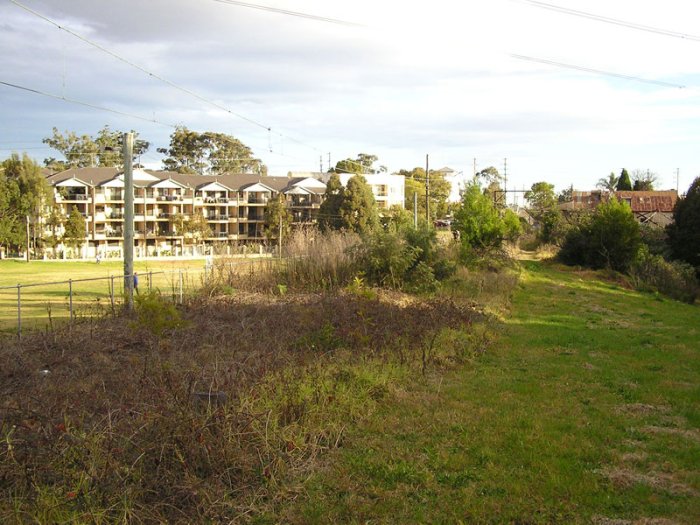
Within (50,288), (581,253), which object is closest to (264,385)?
(50,288)

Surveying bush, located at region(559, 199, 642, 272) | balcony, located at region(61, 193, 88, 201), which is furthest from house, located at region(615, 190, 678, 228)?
balcony, located at region(61, 193, 88, 201)

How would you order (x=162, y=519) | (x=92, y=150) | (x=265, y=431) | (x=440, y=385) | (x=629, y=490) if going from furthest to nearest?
(x=92, y=150) < (x=440, y=385) < (x=265, y=431) < (x=629, y=490) < (x=162, y=519)

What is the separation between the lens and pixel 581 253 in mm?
39094

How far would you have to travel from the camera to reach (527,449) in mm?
6516

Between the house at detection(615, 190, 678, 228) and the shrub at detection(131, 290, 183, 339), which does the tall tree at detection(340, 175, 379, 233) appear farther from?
the shrub at detection(131, 290, 183, 339)

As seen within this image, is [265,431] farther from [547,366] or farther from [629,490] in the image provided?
[547,366]

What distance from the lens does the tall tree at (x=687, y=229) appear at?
122ft

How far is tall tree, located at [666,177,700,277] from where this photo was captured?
37.1 metres

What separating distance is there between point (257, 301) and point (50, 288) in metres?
20.7

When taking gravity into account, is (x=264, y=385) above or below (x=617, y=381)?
above

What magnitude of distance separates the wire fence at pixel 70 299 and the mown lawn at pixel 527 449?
361 inches

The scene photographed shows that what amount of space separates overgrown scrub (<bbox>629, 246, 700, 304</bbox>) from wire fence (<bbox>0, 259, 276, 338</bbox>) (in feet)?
67.8

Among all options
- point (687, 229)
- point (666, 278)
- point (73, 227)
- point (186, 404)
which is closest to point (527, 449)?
point (186, 404)

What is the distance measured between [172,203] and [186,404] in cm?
7275
